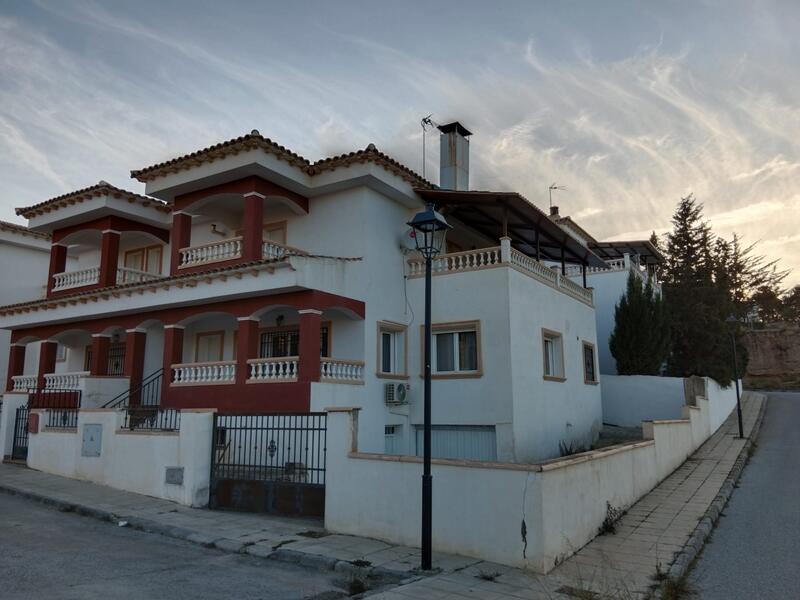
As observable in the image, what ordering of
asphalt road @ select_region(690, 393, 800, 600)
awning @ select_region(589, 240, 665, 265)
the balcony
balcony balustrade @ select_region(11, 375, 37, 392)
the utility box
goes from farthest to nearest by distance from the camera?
1. awning @ select_region(589, 240, 665, 265)
2. balcony balustrade @ select_region(11, 375, 37, 392)
3. the balcony
4. the utility box
5. asphalt road @ select_region(690, 393, 800, 600)

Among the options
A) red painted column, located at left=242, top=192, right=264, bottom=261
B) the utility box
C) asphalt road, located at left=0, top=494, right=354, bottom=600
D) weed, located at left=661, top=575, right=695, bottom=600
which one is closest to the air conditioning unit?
red painted column, located at left=242, top=192, right=264, bottom=261

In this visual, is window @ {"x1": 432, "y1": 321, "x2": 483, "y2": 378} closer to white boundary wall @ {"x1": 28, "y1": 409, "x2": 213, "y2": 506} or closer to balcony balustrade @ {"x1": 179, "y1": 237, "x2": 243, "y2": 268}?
balcony balustrade @ {"x1": 179, "y1": 237, "x2": 243, "y2": 268}

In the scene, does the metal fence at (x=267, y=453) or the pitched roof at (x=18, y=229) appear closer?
the metal fence at (x=267, y=453)

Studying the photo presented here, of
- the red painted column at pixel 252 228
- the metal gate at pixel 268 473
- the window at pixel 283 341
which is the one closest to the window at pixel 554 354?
the window at pixel 283 341

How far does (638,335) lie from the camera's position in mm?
23125

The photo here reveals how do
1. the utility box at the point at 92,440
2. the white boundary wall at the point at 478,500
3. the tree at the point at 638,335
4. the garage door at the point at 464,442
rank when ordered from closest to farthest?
1. the white boundary wall at the point at 478,500
2. the utility box at the point at 92,440
3. the garage door at the point at 464,442
4. the tree at the point at 638,335

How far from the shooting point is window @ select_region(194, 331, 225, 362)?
60.2 feet

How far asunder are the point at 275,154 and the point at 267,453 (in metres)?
8.11

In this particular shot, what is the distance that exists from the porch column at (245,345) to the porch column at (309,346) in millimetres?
1624

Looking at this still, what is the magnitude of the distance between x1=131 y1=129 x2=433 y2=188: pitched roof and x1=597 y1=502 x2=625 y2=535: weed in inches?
Result: 389

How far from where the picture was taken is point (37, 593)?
6.08 metres

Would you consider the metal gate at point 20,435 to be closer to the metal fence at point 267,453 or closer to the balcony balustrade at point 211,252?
the balcony balustrade at point 211,252

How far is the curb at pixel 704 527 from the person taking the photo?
754cm

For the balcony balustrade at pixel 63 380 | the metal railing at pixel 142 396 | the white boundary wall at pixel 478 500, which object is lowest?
the white boundary wall at pixel 478 500
